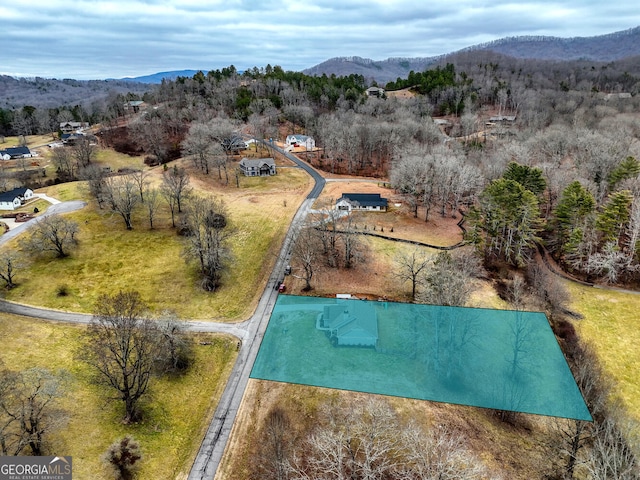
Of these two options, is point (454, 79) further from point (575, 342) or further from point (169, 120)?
point (575, 342)

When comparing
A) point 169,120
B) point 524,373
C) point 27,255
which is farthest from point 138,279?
point 169,120

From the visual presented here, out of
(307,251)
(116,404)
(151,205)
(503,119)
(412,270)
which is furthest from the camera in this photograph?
(503,119)

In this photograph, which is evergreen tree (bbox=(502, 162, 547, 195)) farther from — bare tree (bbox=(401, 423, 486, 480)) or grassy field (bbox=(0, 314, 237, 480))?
grassy field (bbox=(0, 314, 237, 480))

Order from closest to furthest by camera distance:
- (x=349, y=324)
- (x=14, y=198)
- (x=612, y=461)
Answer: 1. (x=612, y=461)
2. (x=349, y=324)
3. (x=14, y=198)

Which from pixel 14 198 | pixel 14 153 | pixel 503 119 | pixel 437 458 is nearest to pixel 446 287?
pixel 437 458

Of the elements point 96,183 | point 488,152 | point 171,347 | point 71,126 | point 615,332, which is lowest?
point 615,332
